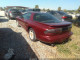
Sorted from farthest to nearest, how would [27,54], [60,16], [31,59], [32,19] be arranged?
[60,16] < [32,19] < [27,54] < [31,59]

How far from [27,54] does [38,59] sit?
1.71ft

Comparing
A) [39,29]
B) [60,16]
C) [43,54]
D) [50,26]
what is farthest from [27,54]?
[60,16]

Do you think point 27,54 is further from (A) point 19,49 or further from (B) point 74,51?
(B) point 74,51

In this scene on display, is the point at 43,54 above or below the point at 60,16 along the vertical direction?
below

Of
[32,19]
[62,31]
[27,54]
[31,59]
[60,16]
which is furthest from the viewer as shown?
[60,16]

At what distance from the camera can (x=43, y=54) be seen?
3.38 m

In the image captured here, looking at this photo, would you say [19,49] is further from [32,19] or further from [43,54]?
[32,19]

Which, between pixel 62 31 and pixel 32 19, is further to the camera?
pixel 32 19

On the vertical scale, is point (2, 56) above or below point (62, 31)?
below

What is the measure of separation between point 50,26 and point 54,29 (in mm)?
205

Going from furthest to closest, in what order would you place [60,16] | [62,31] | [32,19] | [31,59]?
1. [60,16]
2. [32,19]
3. [62,31]
4. [31,59]

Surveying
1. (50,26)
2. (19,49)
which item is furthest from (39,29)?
(19,49)

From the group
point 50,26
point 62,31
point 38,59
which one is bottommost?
point 38,59

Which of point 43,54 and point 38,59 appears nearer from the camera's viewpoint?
point 38,59
